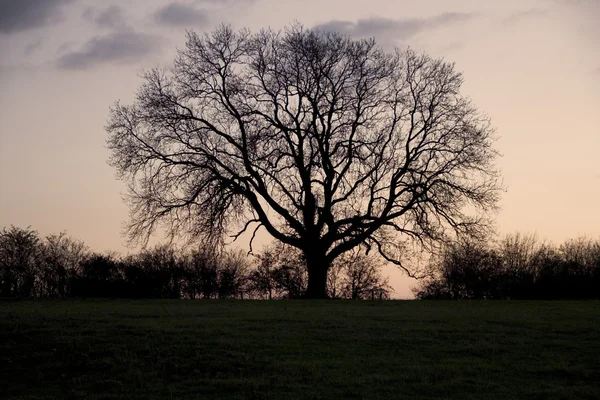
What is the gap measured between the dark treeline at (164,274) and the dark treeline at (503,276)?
5.22 meters

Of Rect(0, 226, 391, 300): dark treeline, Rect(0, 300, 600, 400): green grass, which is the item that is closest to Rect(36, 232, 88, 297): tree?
Rect(0, 226, 391, 300): dark treeline

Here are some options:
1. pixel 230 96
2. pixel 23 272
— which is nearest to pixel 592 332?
pixel 230 96

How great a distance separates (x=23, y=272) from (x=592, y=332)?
35779mm

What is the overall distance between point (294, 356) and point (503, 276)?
983 inches

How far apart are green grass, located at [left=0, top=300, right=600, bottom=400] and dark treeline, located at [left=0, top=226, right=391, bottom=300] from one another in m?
14.2

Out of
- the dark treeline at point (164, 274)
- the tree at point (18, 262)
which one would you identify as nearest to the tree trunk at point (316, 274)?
the dark treeline at point (164, 274)

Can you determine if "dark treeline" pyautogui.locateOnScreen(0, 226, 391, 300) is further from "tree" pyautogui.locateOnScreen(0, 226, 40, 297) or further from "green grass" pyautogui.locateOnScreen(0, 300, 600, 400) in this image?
"green grass" pyautogui.locateOnScreen(0, 300, 600, 400)

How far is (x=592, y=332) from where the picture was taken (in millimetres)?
20000

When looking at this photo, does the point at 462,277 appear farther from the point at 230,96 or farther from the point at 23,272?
the point at 23,272

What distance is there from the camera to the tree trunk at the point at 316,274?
36281 millimetres

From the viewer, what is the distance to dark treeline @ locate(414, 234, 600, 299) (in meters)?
37.1

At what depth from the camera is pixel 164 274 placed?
39094 millimetres

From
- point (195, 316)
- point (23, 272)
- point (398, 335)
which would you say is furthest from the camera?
point (23, 272)

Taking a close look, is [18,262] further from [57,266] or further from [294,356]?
[294,356]
